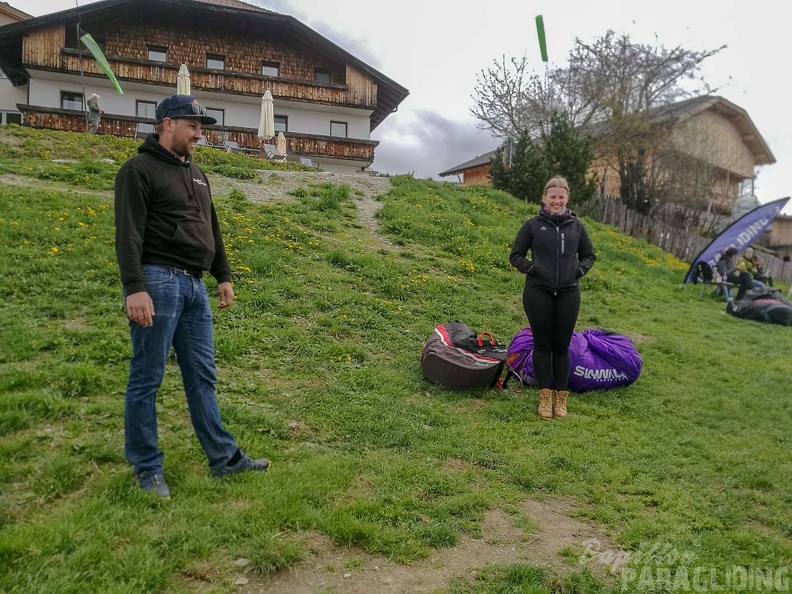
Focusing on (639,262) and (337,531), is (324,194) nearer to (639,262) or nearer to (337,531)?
(639,262)

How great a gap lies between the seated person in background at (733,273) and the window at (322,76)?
21.0m

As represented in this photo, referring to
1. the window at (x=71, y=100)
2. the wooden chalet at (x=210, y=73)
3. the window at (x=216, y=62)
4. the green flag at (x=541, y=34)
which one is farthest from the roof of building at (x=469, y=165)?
the green flag at (x=541, y=34)

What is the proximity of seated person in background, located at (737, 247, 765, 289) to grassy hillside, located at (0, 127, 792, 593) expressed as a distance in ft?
11.3

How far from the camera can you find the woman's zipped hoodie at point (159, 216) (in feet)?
9.83

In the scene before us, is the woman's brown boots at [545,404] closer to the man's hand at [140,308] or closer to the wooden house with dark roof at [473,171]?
the man's hand at [140,308]

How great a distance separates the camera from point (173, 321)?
3.21 metres

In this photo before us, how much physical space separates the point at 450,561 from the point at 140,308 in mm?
2005

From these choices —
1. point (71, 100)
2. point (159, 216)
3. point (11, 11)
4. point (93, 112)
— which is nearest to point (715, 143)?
point (93, 112)

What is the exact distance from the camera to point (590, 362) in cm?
617

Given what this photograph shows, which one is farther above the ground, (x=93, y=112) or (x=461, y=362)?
(x=93, y=112)

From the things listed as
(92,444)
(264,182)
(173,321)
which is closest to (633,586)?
(173,321)

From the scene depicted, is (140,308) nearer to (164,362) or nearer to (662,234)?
(164,362)

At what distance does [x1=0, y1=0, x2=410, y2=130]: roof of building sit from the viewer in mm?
23859

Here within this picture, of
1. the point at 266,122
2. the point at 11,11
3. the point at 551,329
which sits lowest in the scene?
the point at 551,329
